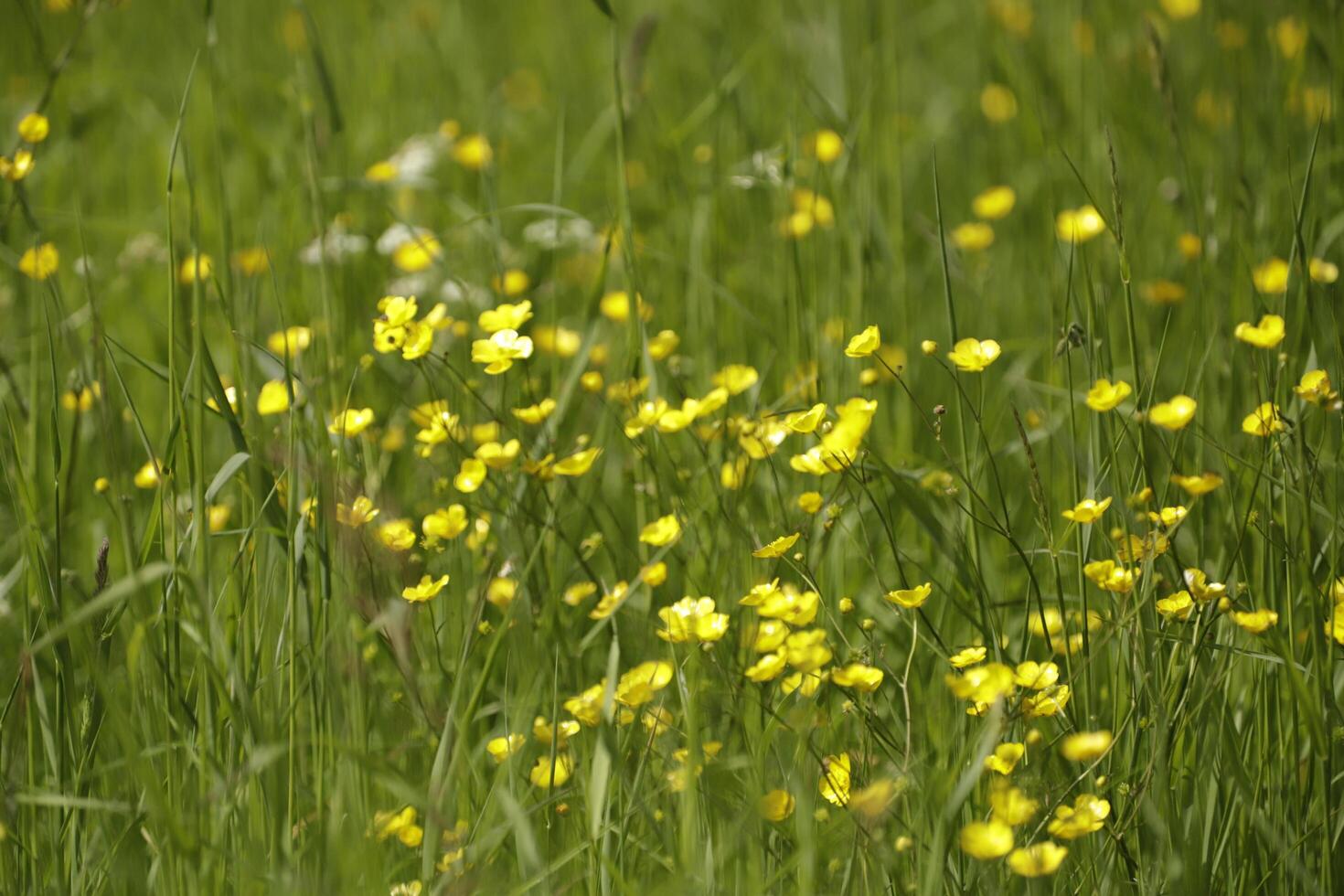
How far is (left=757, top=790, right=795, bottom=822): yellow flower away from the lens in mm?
1226

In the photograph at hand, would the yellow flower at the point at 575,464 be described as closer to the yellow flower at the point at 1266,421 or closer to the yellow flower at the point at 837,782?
the yellow flower at the point at 837,782

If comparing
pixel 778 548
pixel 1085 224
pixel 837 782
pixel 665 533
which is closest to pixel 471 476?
pixel 665 533

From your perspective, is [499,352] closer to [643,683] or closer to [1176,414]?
[643,683]

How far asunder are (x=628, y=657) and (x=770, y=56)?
7.55ft

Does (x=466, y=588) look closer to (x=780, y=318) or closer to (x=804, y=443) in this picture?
(x=804, y=443)

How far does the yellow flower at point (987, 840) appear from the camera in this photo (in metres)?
1.10

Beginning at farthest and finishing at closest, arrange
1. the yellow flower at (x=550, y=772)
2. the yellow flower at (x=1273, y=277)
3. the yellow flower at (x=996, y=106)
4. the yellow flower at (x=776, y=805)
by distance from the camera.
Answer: the yellow flower at (x=996, y=106) → the yellow flower at (x=1273, y=277) → the yellow flower at (x=550, y=772) → the yellow flower at (x=776, y=805)

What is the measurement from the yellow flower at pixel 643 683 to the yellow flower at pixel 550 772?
11 cm

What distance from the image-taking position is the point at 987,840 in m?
1.11

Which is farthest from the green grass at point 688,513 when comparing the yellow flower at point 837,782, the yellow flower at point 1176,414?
the yellow flower at point 1176,414

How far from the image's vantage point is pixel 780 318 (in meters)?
2.50

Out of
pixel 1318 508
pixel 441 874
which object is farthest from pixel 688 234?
pixel 441 874

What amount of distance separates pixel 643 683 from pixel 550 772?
145 millimetres

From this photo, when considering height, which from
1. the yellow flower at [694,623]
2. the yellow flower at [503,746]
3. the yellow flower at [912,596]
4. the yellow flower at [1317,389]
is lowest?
the yellow flower at [503,746]
